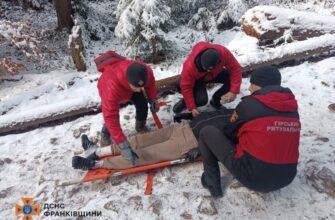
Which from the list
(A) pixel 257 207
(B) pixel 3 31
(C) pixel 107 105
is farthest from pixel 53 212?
(B) pixel 3 31

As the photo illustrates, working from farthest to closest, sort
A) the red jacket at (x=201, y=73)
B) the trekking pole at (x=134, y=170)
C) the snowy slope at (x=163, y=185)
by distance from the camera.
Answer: the red jacket at (x=201, y=73) → the trekking pole at (x=134, y=170) → the snowy slope at (x=163, y=185)

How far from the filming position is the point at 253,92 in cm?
288

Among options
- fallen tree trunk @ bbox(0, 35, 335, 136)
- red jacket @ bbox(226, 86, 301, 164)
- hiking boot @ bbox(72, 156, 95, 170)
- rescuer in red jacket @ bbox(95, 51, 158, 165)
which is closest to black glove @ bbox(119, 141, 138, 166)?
rescuer in red jacket @ bbox(95, 51, 158, 165)

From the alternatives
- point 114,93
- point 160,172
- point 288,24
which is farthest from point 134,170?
point 288,24

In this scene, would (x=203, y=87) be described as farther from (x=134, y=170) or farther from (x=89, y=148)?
(x=89, y=148)

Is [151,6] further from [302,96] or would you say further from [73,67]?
[302,96]

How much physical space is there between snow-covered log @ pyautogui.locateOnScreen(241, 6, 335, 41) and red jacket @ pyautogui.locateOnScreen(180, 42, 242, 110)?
2656 mm

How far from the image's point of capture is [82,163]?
363 centimetres

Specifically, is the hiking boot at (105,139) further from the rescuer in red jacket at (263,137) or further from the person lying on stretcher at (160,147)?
the rescuer in red jacket at (263,137)

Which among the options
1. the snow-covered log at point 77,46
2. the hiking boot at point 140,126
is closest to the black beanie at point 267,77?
Result: the hiking boot at point 140,126

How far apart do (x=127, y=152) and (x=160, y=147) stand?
0.46 m

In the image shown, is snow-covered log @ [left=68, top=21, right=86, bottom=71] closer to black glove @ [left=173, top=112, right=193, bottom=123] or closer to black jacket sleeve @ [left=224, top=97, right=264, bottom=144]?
black glove @ [left=173, top=112, right=193, bottom=123]

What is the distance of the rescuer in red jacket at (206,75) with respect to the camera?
3.79 m

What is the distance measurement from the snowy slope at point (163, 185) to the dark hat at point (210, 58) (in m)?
1.31
